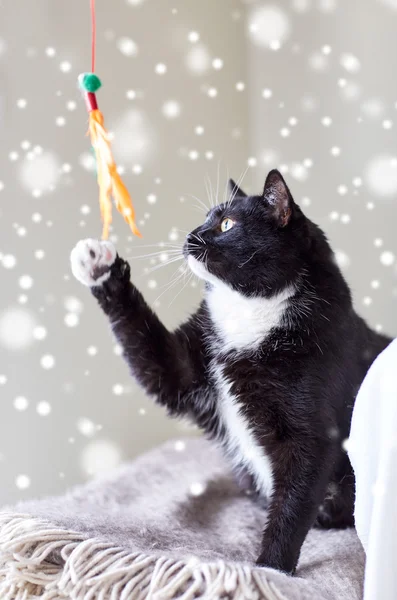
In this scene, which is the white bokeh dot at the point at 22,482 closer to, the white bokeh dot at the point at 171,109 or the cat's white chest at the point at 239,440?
the cat's white chest at the point at 239,440

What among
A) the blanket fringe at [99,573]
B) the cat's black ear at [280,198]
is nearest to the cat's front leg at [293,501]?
the blanket fringe at [99,573]

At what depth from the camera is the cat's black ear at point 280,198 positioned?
0.99m

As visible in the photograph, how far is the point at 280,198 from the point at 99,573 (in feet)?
2.13

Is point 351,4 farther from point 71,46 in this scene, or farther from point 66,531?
point 66,531

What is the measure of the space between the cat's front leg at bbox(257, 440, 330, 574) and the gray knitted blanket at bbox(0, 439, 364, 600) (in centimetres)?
4

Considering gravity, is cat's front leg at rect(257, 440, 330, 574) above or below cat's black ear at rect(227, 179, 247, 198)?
below

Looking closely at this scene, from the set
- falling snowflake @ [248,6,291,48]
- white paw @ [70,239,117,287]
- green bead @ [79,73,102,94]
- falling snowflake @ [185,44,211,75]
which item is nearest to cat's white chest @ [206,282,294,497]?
white paw @ [70,239,117,287]

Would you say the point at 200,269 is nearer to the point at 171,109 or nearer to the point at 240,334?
the point at 240,334

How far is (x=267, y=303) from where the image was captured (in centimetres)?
101

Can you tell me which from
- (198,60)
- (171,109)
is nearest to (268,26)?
(198,60)

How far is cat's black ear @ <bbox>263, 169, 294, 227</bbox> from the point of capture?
3.25ft

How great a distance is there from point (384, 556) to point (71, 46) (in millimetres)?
1288

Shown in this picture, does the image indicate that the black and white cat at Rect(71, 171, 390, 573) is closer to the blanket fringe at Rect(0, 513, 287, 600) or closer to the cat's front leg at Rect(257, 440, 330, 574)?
the cat's front leg at Rect(257, 440, 330, 574)

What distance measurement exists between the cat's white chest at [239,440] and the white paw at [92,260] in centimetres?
27
